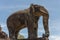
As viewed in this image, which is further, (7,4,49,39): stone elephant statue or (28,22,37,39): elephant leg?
(7,4,49,39): stone elephant statue

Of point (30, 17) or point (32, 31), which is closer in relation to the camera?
point (32, 31)

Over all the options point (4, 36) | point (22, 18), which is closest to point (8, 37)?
point (4, 36)

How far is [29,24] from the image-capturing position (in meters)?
25.5

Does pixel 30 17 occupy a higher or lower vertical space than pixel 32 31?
higher

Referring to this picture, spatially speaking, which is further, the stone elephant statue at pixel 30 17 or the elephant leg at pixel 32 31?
the stone elephant statue at pixel 30 17

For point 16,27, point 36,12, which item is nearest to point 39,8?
point 36,12

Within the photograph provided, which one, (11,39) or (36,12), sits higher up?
(36,12)

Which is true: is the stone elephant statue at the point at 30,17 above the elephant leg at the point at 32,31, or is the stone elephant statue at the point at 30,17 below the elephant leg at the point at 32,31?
above

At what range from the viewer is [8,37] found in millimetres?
26938

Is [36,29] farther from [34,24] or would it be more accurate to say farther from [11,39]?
[11,39]

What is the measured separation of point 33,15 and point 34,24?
0.61 meters

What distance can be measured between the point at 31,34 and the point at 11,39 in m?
1.75

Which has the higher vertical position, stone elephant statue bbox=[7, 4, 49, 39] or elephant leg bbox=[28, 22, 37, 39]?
stone elephant statue bbox=[7, 4, 49, 39]

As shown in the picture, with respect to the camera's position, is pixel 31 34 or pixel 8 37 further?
pixel 8 37
